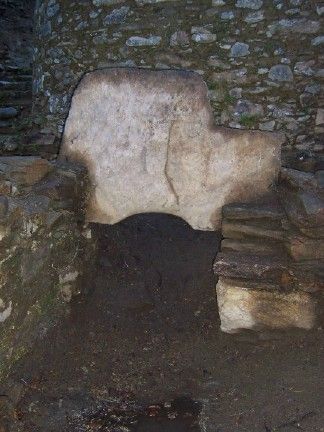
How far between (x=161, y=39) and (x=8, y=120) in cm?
274

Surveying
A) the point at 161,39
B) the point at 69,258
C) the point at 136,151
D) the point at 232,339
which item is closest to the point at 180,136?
the point at 136,151

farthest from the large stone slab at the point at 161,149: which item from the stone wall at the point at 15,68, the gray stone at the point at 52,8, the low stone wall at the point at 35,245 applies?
the stone wall at the point at 15,68

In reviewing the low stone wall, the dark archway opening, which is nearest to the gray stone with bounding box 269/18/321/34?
the dark archway opening

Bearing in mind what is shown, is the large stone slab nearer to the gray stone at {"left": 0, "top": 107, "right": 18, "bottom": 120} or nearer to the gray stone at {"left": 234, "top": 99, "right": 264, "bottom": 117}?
the gray stone at {"left": 234, "top": 99, "right": 264, "bottom": 117}

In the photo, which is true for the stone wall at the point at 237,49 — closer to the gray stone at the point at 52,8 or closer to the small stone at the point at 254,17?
the small stone at the point at 254,17

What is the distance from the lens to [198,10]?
184 inches

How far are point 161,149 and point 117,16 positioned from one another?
9.05 feet

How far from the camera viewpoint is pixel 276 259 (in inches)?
103

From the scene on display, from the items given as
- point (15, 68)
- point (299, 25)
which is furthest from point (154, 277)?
point (15, 68)

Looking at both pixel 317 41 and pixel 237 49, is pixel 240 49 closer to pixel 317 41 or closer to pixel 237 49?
pixel 237 49

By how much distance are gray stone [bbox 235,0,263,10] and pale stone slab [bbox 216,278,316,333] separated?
3100mm

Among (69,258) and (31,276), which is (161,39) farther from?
(31,276)

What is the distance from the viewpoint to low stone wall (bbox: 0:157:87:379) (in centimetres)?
244

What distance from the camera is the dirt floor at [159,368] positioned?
233cm
